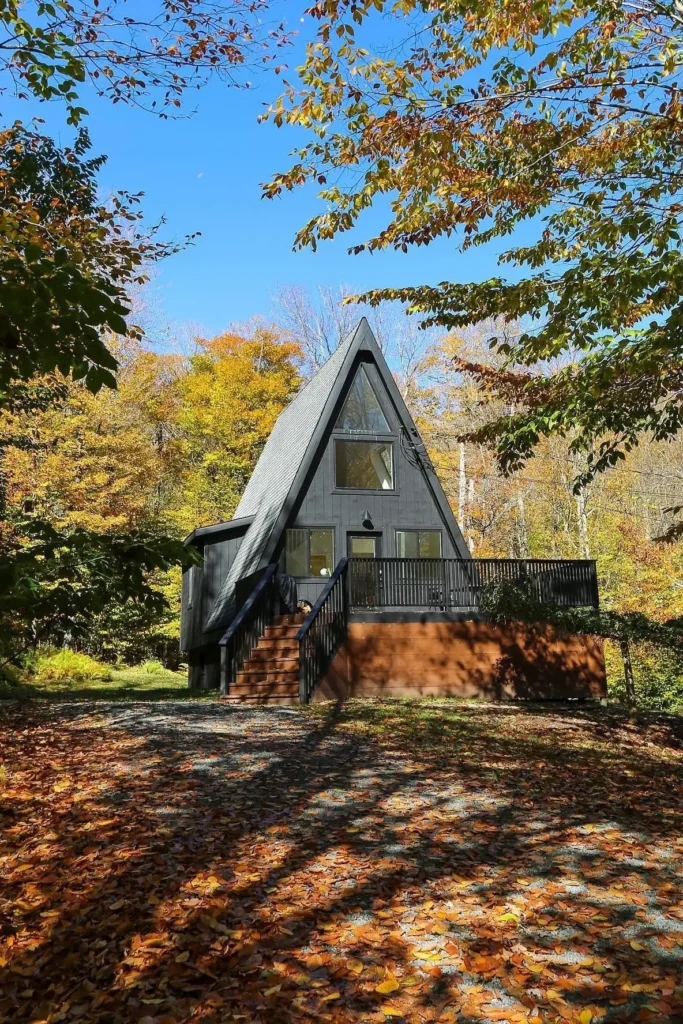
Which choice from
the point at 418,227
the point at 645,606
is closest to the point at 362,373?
the point at 418,227

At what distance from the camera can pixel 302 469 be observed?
60.8 ft

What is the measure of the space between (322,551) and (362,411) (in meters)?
4.11

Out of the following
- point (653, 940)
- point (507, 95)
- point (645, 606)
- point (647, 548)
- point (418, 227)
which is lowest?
point (653, 940)

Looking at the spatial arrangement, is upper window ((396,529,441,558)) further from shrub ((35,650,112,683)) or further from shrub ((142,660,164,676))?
shrub ((142,660,164,676))

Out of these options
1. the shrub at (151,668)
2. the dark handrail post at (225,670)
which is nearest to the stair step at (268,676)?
the dark handrail post at (225,670)

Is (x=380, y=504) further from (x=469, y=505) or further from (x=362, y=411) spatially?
(x=469, y=505)

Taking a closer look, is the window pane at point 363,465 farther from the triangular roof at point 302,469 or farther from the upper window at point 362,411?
the triangular roof at point 302,469

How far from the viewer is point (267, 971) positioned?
368 cm

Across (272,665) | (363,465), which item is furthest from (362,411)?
(272,665)

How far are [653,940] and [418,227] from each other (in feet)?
25.7

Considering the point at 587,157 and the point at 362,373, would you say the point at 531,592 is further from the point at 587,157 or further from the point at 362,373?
the point at 587,157

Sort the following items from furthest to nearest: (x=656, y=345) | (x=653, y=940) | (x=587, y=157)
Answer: (x=587, y=157) < (x=656, y=345) < (x=653, y=940)

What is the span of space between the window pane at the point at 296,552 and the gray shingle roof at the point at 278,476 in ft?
2.03

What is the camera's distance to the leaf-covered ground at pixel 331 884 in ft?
11.5
